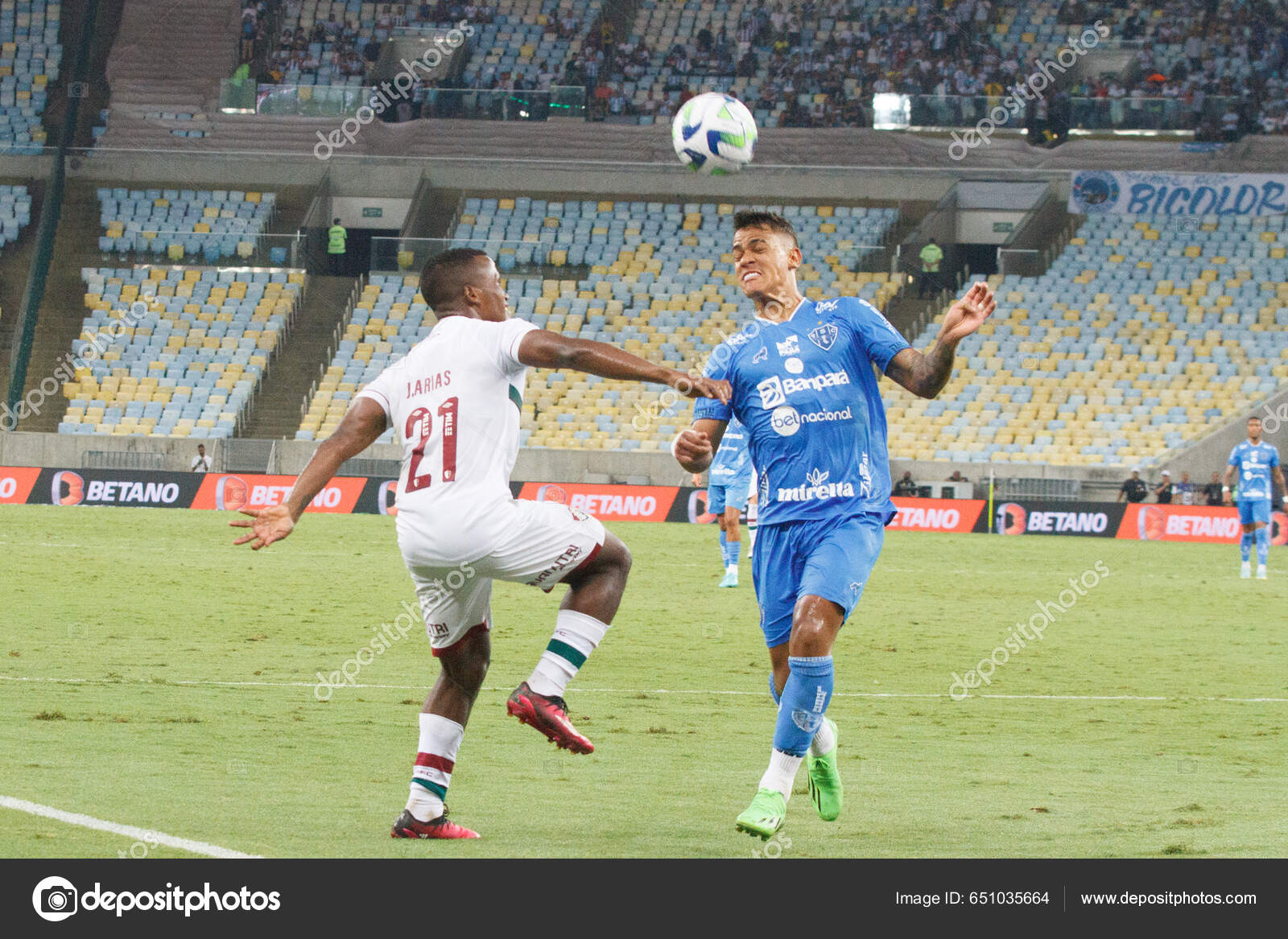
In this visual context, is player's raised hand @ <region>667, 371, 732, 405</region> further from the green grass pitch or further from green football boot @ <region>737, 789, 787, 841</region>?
the green grass pitch

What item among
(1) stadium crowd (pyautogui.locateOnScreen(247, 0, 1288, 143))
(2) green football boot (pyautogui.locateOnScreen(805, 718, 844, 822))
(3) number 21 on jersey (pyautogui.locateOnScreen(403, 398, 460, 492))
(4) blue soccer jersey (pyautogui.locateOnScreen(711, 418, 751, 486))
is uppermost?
(1) stadium crowd (pyautogui.locateOnScreen(247, 0, 1288, 143))

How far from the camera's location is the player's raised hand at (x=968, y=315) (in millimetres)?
6730

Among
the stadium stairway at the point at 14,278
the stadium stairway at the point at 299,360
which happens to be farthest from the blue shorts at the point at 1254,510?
the stadium stairway at the point at 14,278

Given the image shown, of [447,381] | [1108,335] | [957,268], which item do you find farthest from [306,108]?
[447,381]

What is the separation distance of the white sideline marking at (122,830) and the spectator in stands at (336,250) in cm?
4164

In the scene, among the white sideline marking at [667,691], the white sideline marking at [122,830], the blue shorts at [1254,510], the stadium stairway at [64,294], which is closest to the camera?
the white sideline marking at [122,830]

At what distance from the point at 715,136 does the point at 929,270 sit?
118ft

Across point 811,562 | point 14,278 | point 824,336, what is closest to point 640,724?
point 811,562

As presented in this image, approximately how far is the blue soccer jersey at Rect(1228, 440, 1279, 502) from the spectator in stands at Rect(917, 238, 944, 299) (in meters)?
20.8

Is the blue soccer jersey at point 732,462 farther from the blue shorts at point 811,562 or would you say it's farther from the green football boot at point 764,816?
the green football boot at point 764,816

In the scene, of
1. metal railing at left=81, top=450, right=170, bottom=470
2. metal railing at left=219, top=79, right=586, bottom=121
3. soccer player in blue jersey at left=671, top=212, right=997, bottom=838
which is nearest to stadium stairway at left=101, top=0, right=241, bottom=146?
metal railing at left=219, top=79, right=586, bottom=121

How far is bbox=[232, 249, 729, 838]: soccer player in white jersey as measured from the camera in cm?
651

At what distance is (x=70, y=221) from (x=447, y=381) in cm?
Answer: 4469
